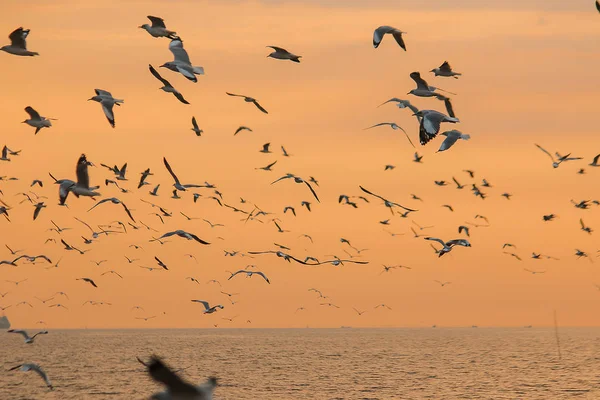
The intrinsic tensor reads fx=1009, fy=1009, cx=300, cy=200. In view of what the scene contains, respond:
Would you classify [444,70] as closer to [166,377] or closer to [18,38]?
[18,38]

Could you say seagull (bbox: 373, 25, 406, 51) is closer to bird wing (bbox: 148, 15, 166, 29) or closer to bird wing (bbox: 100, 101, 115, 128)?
bird wing (bbox: 148, 15, 166, 29)

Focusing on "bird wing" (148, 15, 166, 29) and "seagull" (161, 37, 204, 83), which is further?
"bird wing" (148, 15, 166, 29)

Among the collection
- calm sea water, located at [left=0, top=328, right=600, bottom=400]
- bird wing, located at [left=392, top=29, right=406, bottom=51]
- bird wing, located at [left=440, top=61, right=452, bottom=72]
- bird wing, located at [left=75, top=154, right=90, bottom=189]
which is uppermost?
bird wing, located at [left=440, top=61, right=452, bottom=72]

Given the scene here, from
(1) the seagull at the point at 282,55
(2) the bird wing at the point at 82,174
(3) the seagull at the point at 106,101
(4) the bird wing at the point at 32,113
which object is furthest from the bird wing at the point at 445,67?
(4) the bird wing at the point at 32,113

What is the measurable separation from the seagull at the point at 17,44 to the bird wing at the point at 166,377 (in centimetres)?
2946

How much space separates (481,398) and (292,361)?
217 ft

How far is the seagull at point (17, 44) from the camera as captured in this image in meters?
42.0

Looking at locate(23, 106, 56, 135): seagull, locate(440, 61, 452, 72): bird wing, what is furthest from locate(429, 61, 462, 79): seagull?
locate(23, 106, 56, 135): seagull

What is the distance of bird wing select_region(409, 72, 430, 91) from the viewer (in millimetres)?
43844

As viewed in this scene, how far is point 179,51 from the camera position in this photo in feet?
133

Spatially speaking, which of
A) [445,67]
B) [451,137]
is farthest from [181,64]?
[445,67]

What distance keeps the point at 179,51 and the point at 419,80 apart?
35.0 ft

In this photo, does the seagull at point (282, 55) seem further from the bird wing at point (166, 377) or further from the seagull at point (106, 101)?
the bird wing at point (166, 377)

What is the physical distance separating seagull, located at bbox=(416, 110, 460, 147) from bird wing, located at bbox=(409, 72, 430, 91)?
4354mm
